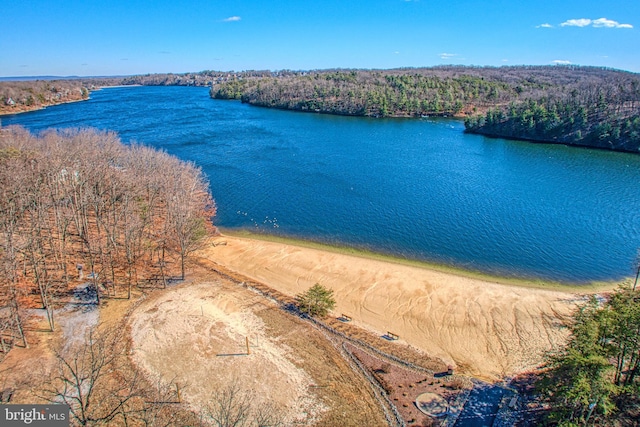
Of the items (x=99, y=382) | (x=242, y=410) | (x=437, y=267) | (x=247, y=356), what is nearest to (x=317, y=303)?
(x=247, y=356)

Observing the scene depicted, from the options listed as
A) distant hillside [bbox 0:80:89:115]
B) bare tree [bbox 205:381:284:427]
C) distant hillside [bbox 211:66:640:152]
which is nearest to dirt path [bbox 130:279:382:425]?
bare tree [bbox 205:381:284:427]

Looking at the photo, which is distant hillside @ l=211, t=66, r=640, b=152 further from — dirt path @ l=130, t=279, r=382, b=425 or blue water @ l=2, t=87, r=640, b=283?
dirt path @ l=130, t=279, r=382, b=425

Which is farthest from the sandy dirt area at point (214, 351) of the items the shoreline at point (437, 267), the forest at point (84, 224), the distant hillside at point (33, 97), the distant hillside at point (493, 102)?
the distant hillside at point (33, 97)

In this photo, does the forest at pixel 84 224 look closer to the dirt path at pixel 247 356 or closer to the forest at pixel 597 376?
the dirt path at pixel 247 356

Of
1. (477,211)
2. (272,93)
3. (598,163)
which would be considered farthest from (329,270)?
(272,93)

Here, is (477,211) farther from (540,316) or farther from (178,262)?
(178,262)

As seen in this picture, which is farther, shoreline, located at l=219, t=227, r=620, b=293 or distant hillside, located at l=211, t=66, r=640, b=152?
distant hillside, located at l=211, t=66, r=640, b=152
